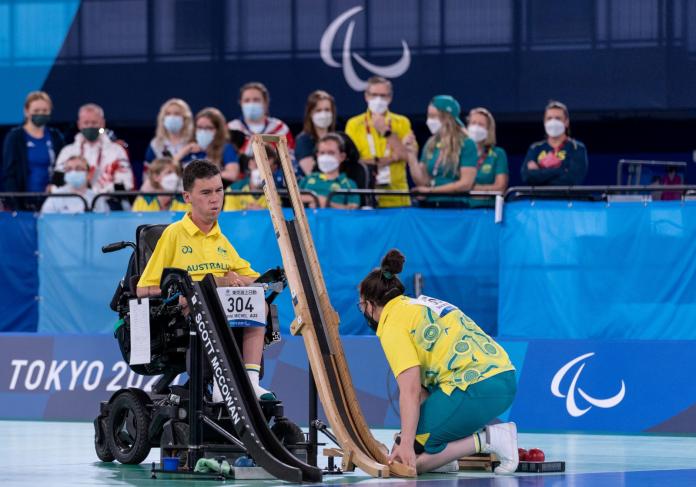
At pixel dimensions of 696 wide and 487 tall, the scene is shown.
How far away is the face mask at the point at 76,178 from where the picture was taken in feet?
53.7

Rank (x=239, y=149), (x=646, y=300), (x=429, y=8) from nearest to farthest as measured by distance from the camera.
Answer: (x=646, y=300) → (x=239, y=149) → (x=429, y=8)

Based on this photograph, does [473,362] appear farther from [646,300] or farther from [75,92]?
[75,92]

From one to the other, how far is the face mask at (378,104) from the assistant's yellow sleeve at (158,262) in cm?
641

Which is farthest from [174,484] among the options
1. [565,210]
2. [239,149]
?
[239,149]

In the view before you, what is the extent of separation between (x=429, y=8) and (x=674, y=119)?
10.1 ft

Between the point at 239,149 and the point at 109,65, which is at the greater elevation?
the point at 109,65

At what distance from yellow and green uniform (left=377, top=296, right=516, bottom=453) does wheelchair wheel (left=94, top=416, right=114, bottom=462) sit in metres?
2.27

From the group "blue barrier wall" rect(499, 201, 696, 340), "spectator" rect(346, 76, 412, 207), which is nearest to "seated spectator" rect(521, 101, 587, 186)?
"spectator" rect(346, 76, 412, 207)

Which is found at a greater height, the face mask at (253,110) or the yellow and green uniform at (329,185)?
the face mask at (253,110)

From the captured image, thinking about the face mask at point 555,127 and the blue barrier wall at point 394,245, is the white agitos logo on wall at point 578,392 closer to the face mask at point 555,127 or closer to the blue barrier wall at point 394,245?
the blue barrier wall at point 394,245

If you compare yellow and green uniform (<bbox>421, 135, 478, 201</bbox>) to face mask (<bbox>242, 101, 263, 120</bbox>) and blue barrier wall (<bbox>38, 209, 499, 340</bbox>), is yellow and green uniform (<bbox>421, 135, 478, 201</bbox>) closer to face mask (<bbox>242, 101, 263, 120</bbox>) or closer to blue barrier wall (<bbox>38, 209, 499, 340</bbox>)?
blue barrier wall (<bbox>38, 209, 499, 340</bbox>)

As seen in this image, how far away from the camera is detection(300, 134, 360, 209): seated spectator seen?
15.1 metres

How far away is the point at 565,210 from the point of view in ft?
45.8

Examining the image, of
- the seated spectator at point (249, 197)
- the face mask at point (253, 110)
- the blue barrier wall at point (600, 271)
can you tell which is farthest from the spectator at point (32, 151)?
the blue barrier wall at point (600, 271)
